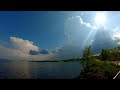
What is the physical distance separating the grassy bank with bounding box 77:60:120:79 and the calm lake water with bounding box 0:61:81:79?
24cm

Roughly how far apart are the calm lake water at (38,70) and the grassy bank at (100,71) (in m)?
0.24

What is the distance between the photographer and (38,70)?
4.89m

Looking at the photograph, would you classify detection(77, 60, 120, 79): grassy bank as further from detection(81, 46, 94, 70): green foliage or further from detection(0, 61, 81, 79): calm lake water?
detection(0, 61, 81, 79): calm lake water

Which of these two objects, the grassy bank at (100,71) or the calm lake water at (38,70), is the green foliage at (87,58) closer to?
the grassy bank at (100,71)

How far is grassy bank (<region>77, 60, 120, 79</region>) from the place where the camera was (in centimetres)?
485

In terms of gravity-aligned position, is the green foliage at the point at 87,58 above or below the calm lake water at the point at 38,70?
above

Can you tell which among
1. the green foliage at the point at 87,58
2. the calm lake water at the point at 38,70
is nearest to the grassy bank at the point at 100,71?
the green foliage at the point at 87,58

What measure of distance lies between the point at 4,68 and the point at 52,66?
108cm

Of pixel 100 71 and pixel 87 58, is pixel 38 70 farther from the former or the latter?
pixel 100 71

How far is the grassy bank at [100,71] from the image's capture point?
4852mm

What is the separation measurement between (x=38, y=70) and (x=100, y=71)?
4.69 ft

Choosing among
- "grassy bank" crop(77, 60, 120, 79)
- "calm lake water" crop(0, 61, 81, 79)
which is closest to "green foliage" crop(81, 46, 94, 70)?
"grassy bank" crop(77, 60, 120, 79)

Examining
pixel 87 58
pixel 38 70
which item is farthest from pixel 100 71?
pixel 38 70
